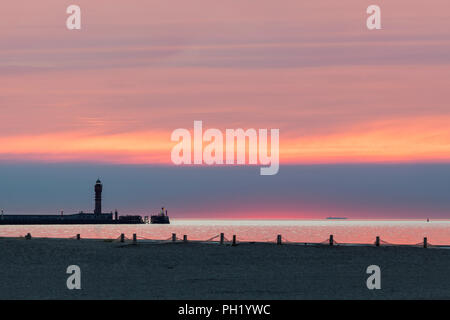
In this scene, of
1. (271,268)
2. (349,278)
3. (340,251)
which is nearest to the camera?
(349,278)

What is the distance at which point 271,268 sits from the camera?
1618 inches

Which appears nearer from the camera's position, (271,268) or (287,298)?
(287,298)

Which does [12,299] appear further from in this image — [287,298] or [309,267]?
[309,267]

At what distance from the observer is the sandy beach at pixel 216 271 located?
28922 mm

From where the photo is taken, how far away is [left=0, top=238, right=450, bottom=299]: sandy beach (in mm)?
28922

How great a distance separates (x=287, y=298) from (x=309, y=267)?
48.7 feet

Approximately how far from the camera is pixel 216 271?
1538 inches
